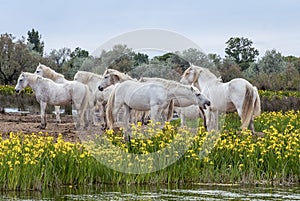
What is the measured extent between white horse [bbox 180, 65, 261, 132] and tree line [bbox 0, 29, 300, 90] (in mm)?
840

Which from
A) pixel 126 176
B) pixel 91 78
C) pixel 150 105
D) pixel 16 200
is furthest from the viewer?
pixel 91 78

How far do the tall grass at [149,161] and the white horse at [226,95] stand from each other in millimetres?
4357

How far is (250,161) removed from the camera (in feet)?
34.9

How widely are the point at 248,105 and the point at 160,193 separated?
719 cm

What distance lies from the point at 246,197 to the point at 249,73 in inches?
1802

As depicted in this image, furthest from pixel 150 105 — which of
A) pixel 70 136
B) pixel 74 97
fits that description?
pixel 74 97

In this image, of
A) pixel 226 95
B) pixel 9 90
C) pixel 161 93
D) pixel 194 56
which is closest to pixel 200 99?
pixel 161 93

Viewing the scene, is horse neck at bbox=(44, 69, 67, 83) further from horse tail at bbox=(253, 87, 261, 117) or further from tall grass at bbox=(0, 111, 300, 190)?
tall grass at bbox=(0, 111, 300, 190)

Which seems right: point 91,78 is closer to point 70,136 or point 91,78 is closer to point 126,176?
point 70,136

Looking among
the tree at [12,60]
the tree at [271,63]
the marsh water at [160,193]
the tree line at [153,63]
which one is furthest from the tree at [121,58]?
the tree at [271,63]

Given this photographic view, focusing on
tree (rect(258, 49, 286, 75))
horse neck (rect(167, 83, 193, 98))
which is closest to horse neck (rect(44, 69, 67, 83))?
horse neck (rect(167, 83, 193, 98))

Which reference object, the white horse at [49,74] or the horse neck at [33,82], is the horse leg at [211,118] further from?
the white horse at [49,74]

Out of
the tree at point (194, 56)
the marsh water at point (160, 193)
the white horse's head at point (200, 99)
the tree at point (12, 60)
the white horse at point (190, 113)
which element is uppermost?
the tree at point (12, 60)

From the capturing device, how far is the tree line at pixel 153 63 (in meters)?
19.2
